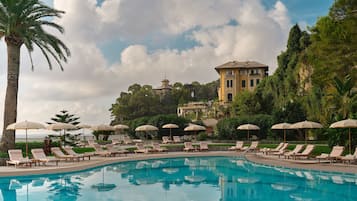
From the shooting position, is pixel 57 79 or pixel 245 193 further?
pixel 57 79

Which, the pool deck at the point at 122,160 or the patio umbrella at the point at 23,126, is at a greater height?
the patio umbrella at the point at 23,126

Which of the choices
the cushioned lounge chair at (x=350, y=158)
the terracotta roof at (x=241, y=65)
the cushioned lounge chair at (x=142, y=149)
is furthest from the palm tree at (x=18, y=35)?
the terracotta roof at (x=241, y=65)

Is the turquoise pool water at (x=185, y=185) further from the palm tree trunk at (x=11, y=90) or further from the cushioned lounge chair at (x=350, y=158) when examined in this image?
the palm tree trunk at (x=11, y=90)

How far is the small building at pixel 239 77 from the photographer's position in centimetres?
6625

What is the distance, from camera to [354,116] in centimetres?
2123

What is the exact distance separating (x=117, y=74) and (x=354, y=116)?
1893cm

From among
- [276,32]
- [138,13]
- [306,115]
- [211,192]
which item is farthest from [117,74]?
[211,192]

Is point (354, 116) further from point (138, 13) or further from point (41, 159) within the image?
point (41, 159)

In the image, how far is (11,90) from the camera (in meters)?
21.7

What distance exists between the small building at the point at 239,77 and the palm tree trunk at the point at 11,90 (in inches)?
1862

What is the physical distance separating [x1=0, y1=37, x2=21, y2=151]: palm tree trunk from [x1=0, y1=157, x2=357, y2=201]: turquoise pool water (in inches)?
230

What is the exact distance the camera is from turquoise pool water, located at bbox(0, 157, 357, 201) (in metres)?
12.8

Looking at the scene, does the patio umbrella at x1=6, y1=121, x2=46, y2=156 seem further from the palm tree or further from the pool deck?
the pool deck

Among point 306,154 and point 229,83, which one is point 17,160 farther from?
point 229,83
